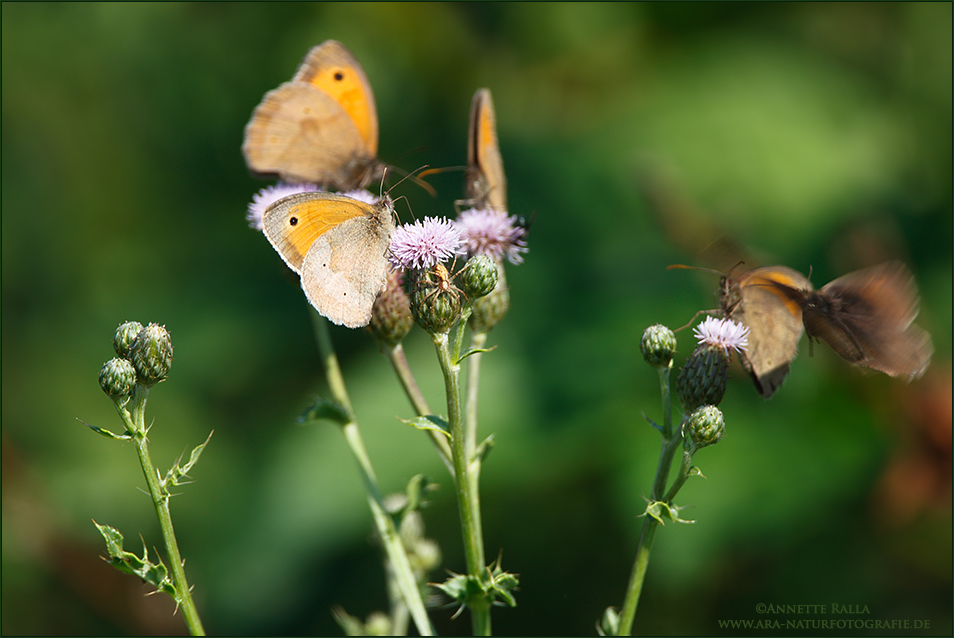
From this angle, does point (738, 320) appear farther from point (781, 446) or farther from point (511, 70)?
point (511, 70)

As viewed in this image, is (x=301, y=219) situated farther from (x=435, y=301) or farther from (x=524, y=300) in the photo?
(x=524, y=300)

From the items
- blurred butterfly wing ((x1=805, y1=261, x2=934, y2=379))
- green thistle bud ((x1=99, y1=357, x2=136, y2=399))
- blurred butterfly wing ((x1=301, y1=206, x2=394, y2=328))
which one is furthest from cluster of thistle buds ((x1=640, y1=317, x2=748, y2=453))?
green thistle bud ((x1=99, y1=357, x2=136, y2=399))

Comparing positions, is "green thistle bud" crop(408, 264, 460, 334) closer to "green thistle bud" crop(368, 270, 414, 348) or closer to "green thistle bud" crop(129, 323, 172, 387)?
"green thistle bud" crop(368, 270, 414, 348)

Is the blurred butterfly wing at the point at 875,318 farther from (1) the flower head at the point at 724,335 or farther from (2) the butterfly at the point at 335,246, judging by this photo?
(2) the butterfly at the point at 335,246

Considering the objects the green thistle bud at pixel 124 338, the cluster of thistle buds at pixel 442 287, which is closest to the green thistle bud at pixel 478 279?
the cluster of thistle buds at pixel 442 287

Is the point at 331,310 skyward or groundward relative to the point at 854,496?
skyward

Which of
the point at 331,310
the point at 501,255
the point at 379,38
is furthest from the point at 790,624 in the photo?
the point at 379,38
